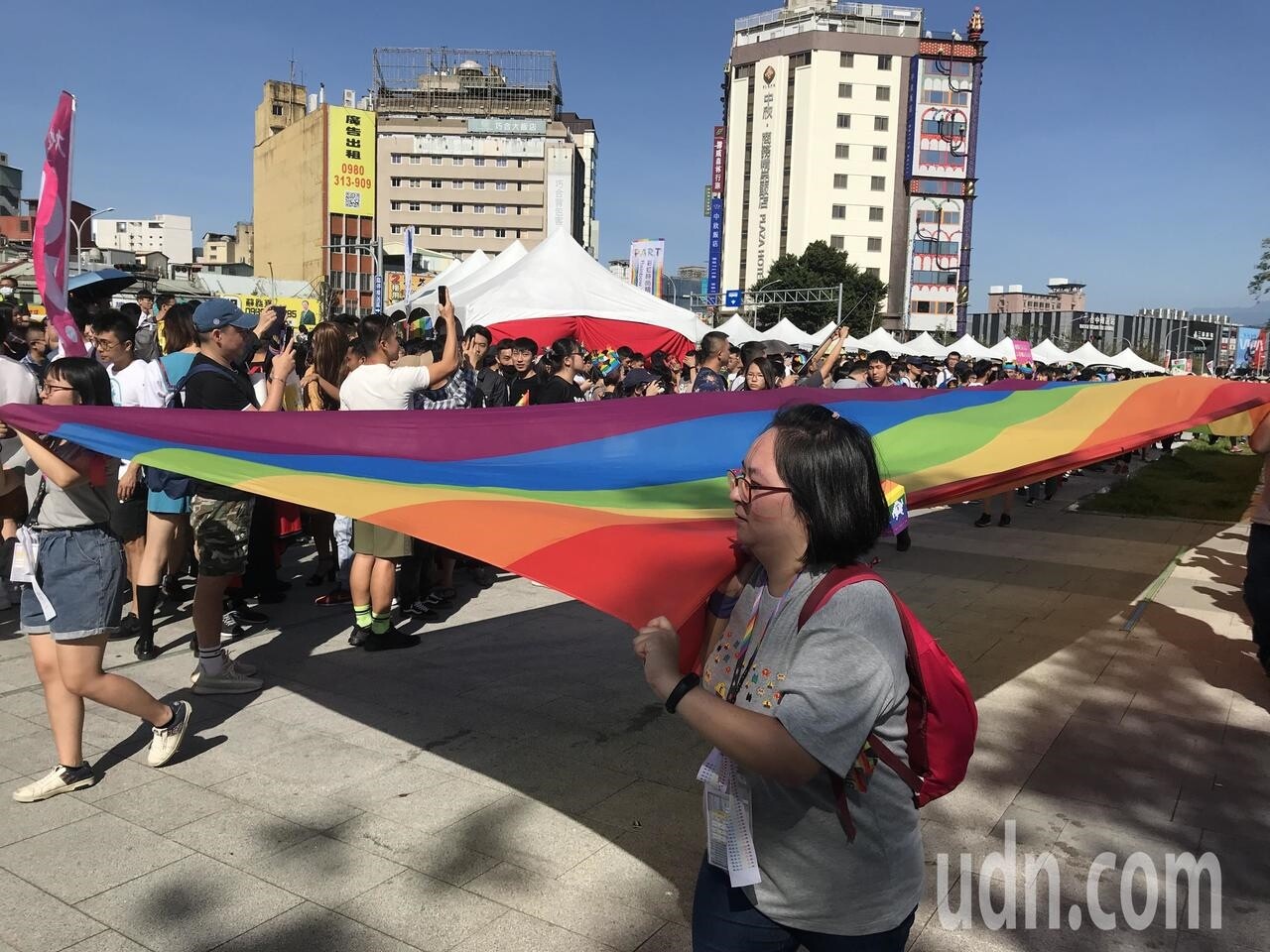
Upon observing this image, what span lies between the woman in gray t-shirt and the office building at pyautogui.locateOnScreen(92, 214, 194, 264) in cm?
13759

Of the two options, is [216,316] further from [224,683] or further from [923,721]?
[923,721]

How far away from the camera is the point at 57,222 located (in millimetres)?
4852

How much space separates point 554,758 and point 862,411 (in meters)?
2.30

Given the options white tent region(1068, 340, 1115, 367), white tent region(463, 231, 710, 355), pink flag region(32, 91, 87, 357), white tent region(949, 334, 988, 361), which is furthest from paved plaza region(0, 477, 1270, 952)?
white tent region(1068, 340, 1115, 367)

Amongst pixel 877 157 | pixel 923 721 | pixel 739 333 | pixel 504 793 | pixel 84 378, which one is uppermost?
pixel 877 157

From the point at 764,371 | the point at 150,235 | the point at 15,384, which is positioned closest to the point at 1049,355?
the point at 764,371

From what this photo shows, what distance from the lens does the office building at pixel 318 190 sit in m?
84.4

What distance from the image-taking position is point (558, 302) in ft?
52.6

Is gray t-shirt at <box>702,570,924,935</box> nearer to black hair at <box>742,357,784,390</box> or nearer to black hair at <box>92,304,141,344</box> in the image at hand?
black hair at <box>92,304,141,344</box>

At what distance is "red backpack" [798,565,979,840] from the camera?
174cm

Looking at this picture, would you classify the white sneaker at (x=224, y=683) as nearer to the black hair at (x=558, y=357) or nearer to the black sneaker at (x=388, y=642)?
the black sneaker at (x=388, y=642)

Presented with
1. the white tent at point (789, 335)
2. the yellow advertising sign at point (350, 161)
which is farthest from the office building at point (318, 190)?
the white tent at point (789, 335)

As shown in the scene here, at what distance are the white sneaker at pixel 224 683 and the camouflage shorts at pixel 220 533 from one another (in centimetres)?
53

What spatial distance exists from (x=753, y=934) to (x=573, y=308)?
575 inches
